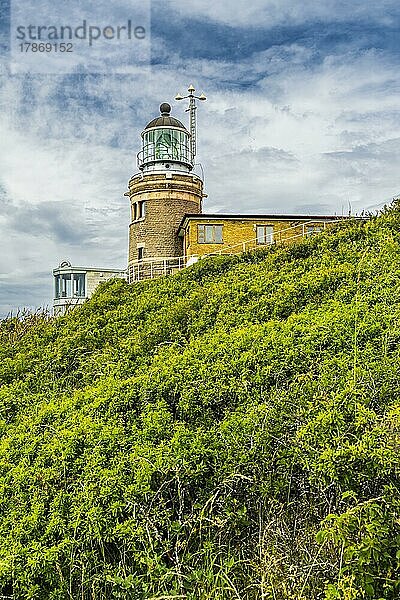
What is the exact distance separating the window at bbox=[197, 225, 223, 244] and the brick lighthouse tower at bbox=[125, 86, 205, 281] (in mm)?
2556

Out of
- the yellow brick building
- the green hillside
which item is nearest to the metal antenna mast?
the yellow brick building

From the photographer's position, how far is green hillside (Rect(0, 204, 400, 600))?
4250 mm

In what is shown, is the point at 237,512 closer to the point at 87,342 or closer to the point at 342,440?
the point at 342,440

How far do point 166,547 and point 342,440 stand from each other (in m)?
1.44

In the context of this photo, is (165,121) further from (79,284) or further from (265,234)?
(79,284)

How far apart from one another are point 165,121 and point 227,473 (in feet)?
86.2

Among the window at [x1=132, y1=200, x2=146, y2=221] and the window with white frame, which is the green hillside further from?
the window with white frame

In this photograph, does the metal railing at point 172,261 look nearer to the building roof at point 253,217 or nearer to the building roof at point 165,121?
the building roof at point 253,217

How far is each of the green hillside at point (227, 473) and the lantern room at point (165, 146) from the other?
21.7 metres

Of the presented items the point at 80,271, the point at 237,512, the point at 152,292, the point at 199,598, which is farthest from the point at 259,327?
the point at 80,271

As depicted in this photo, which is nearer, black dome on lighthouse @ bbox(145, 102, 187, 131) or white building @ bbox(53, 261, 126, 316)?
black dome on lighthouse @ bbox(145, 102, 187, 131)

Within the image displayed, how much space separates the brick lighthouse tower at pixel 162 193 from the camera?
2952 centimetres

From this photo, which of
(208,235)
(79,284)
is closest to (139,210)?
(208,235)

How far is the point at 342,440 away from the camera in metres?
4.70
